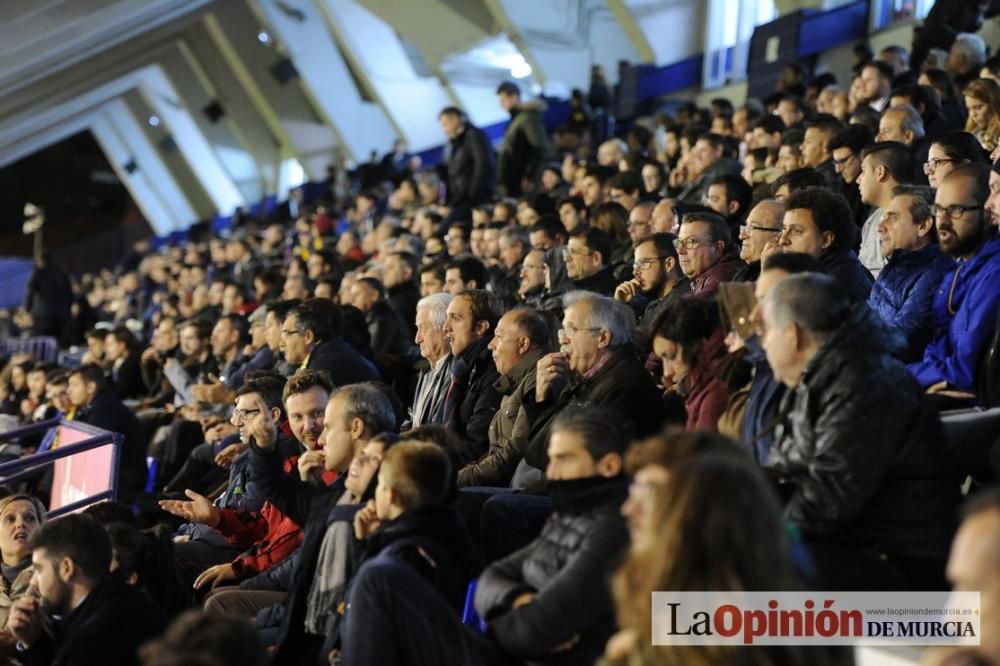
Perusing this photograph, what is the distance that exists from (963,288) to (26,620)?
3.26 metres

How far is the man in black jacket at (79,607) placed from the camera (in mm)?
3773

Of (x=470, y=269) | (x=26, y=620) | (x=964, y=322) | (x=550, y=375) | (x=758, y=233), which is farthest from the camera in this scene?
(x=470, y=269)

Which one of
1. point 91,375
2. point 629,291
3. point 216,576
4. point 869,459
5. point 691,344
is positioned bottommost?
point 91,375

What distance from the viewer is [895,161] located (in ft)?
17.5

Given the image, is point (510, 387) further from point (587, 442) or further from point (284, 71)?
point (284, 71)

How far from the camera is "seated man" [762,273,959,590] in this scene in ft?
10.1

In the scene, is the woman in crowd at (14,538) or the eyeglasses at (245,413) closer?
the woman in crowd at (14,538)

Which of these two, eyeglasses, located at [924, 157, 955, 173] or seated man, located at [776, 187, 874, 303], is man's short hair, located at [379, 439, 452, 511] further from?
eyeglasses, located at [924, 157, 955, 173]

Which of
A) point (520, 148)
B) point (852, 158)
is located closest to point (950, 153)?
point (852, 158)

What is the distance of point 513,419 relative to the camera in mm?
4973

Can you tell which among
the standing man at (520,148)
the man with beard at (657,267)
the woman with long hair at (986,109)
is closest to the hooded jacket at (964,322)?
the man with beard at (657,267)

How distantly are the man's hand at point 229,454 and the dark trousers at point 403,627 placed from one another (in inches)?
112

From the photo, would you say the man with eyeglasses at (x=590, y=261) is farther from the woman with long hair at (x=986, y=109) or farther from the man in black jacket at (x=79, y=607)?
the man in black jacket at (x=79, y=607)

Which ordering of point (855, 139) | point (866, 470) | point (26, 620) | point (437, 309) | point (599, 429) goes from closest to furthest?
point (866, 470)
point (599, 429)
point (26, 620)
point (437, 309)
point (855, 139)
